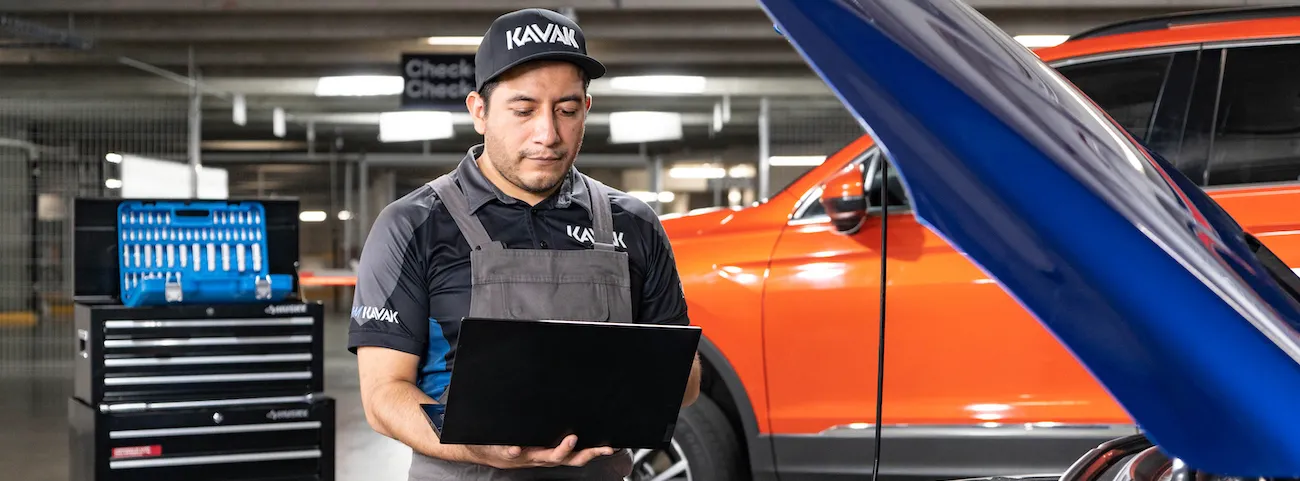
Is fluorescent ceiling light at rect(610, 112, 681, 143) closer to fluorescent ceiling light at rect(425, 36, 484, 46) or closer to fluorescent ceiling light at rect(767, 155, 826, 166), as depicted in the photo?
fluorescent ceiling light at rect(767, 155, 826, 166)

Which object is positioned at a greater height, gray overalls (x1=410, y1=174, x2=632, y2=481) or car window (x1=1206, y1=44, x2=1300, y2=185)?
car window (x1=1206, y1=44, x2=1300, y2=185)

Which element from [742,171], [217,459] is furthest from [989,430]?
[742,171]

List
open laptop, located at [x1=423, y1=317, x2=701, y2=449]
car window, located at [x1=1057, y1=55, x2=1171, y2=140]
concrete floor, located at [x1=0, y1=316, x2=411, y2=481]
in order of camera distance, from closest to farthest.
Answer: open laptop, located at [x1=423, y1=317, x2=701, y2=449]
car window, located at [x1=1057, y1=55, x2=1171, y2=140]
concrete floor, located at [x1=0, y1=316, x2=411, y2=481]

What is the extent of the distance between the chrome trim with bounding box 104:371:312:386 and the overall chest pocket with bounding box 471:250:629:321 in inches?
96.5

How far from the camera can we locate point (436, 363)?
1685 millimetres

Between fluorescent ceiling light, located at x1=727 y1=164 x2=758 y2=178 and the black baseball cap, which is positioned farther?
fluorescent ceiling light, located at x1=727 y1=164 x2=758 y2=178

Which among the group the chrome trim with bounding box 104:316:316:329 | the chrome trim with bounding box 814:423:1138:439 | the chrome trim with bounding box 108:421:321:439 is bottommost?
the chrome trim with bounding box 108:421:321:439

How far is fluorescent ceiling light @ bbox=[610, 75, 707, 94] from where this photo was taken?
14.2m

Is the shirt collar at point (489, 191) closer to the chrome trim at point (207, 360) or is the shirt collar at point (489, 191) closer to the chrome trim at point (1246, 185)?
the chrome trim at point (1246, 185)

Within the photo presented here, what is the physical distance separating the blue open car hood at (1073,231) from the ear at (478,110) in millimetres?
1058

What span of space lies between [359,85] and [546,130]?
13.4m

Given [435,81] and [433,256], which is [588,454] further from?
[435,81]

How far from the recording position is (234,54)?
520 inches

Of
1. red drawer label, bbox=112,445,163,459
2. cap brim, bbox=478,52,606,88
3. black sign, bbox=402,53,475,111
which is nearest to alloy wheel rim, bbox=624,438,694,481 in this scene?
red drawer label, bbox=112,445,163,459
